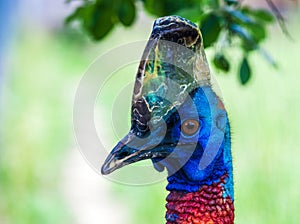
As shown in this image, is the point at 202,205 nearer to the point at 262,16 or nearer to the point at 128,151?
the point at 128,151

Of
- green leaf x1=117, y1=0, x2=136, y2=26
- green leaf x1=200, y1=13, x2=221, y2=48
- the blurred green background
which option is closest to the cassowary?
green leaf x1=200, y1=13, x2=221, y2=48

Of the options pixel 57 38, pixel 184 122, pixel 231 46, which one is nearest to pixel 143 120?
pixel 184 122

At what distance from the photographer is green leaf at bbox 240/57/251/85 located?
8.81 feet

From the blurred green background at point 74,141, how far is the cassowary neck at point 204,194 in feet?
4.25

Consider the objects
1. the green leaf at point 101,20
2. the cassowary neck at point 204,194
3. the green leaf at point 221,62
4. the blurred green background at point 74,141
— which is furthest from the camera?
the blurred green background at point 74,141

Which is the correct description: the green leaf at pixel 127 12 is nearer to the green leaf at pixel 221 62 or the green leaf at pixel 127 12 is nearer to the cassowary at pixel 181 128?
the green leaf at pixel 221 62

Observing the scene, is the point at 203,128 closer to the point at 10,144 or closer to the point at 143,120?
the point at 143,120

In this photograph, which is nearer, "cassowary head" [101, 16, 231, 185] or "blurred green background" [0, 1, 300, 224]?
"cassowary head" [101, 16, 231, 185]

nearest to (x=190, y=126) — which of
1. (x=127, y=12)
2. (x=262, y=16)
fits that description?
(x=127, y=12)

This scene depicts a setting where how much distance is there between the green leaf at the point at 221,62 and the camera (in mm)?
2611

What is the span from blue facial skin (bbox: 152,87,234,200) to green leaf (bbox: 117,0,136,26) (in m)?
1.06

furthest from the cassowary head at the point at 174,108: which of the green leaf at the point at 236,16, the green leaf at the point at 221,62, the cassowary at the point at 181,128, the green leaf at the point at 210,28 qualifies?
the green leaf at the point at 221,62

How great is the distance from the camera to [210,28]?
2.38 meters

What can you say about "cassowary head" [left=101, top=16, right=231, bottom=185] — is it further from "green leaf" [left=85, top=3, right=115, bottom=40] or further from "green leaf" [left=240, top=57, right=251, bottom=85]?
"green leaf" [left=85, top=3, right=115, bottom=40]
